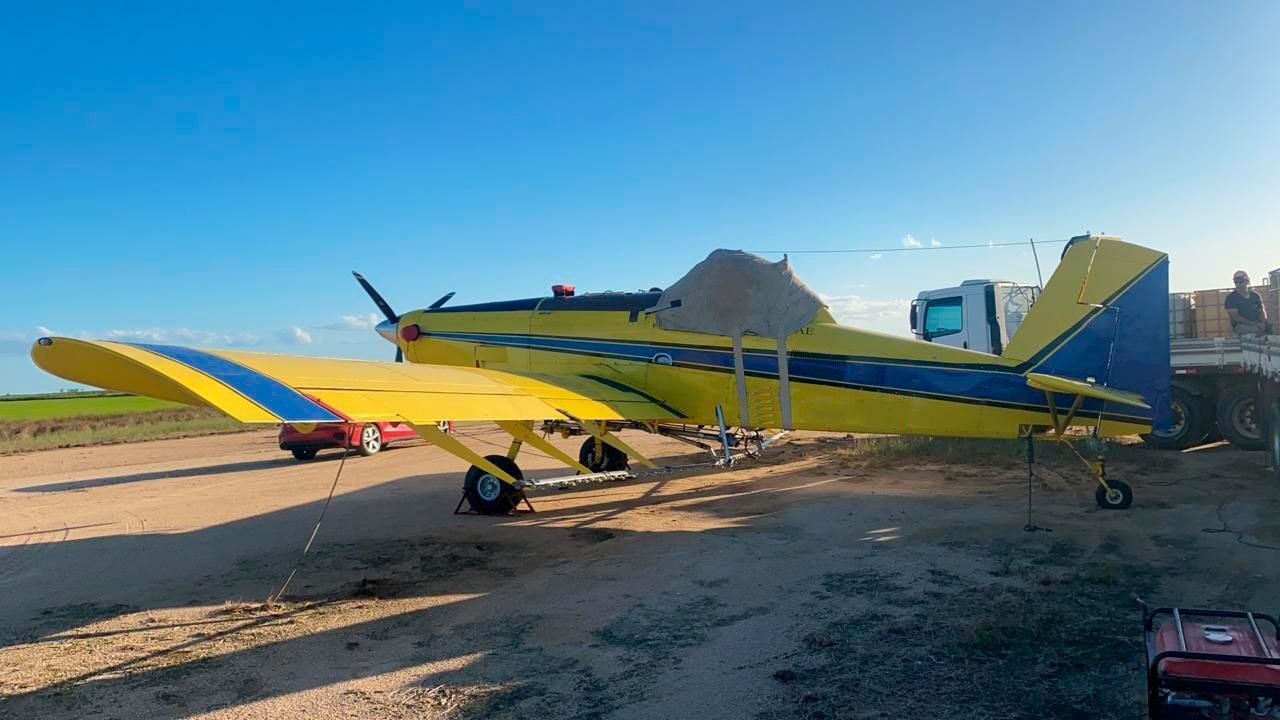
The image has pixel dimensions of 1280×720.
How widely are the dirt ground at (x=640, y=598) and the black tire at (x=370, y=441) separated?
22.2 feet

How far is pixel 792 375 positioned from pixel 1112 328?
147 inches

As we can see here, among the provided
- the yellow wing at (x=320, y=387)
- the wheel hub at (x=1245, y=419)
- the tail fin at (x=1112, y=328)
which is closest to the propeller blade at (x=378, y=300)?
the yellow wing at (x=320, y=387)

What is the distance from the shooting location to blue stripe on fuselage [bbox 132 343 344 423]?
19.3 feet

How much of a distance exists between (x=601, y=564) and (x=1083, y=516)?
5.59 meters

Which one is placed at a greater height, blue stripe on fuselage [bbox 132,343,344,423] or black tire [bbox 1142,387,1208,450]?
blue stripe on fuselage [bbox 132,343,344,423]

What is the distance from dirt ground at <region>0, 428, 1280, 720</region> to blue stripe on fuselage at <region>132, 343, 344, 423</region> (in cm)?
164

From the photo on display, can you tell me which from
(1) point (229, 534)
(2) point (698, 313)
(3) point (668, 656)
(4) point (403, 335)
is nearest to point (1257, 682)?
(3) point (668, 656)

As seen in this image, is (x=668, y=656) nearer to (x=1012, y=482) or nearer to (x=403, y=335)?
(x=1012, y=482)

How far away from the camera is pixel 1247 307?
12.0 meters

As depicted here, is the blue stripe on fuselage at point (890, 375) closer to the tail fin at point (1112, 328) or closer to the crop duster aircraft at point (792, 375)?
the crop duster aircraft at point (792, 375)

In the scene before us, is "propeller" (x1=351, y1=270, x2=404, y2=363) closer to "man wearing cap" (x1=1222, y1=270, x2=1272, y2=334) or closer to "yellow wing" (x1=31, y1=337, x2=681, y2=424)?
"yellow wing" (x1=31, y1=337, x2=681, y2=424)

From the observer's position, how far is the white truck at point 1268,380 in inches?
368

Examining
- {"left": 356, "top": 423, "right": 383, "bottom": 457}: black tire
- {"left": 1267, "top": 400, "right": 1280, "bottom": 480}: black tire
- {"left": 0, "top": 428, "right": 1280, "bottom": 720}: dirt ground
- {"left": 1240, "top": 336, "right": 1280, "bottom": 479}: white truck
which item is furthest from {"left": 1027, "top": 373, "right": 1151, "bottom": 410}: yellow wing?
{"left": 356, "top": 423, "right": 383, "bottom": 457}: black tire

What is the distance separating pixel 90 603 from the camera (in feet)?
21.5
